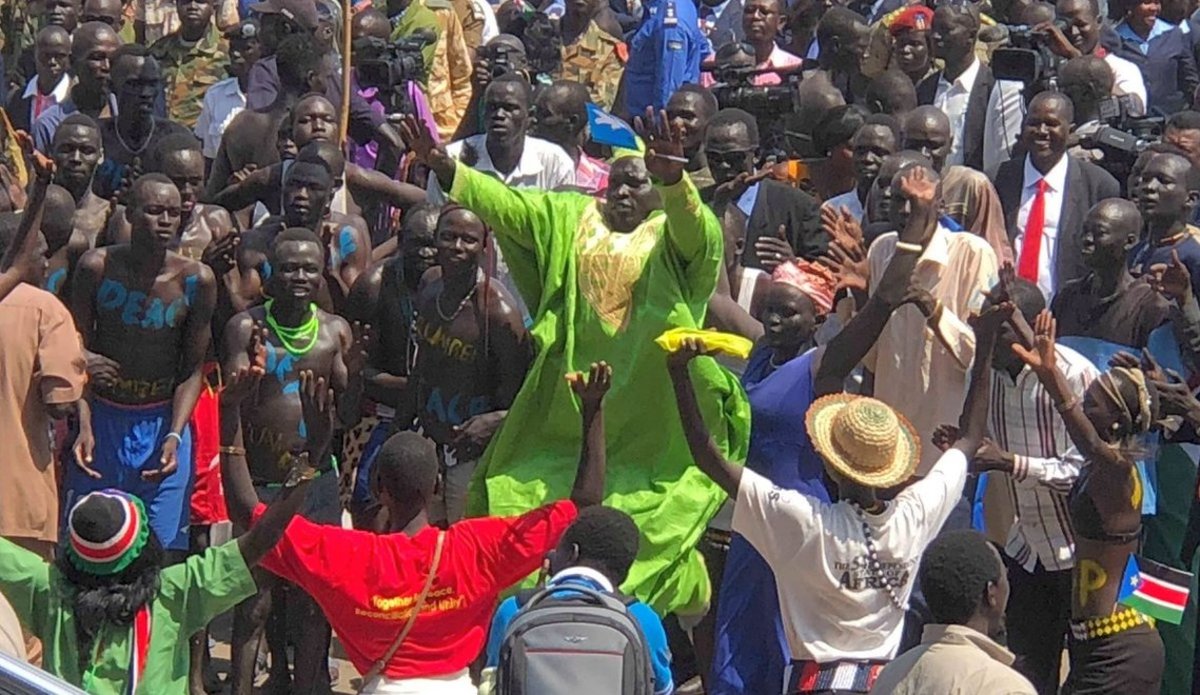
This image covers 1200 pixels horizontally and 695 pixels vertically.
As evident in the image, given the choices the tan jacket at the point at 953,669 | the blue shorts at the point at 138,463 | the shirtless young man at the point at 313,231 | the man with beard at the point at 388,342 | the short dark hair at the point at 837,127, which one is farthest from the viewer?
the short dark hair at the point at 837,127

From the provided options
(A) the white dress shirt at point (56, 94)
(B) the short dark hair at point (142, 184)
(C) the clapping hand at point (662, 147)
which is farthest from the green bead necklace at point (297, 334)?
(A) the white dress shirt at point (56, 94)

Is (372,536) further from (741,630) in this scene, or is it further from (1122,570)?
(1122,570)

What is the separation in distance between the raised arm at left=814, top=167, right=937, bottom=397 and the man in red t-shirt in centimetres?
118

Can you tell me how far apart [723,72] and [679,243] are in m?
4.13

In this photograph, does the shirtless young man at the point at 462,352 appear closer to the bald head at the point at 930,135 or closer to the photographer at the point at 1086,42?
the bald head at the point at 930,135

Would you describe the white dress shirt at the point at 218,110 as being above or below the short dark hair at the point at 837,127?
below

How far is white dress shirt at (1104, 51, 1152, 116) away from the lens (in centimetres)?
1155

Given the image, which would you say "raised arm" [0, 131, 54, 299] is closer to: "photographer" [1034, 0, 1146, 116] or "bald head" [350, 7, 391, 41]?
"bald head" [350, 7, 391, 41]

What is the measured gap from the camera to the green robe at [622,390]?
792 centimetres

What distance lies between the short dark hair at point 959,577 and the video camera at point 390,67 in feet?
20.1

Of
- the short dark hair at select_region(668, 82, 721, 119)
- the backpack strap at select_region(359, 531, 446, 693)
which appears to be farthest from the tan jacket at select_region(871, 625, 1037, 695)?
the short dark hair at select_region(668, 82, 721, 119)

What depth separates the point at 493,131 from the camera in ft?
34.2

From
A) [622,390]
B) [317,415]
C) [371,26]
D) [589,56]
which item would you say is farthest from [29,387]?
[589,56]

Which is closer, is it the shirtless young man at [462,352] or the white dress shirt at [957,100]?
the shirtless young man at [462,352]
